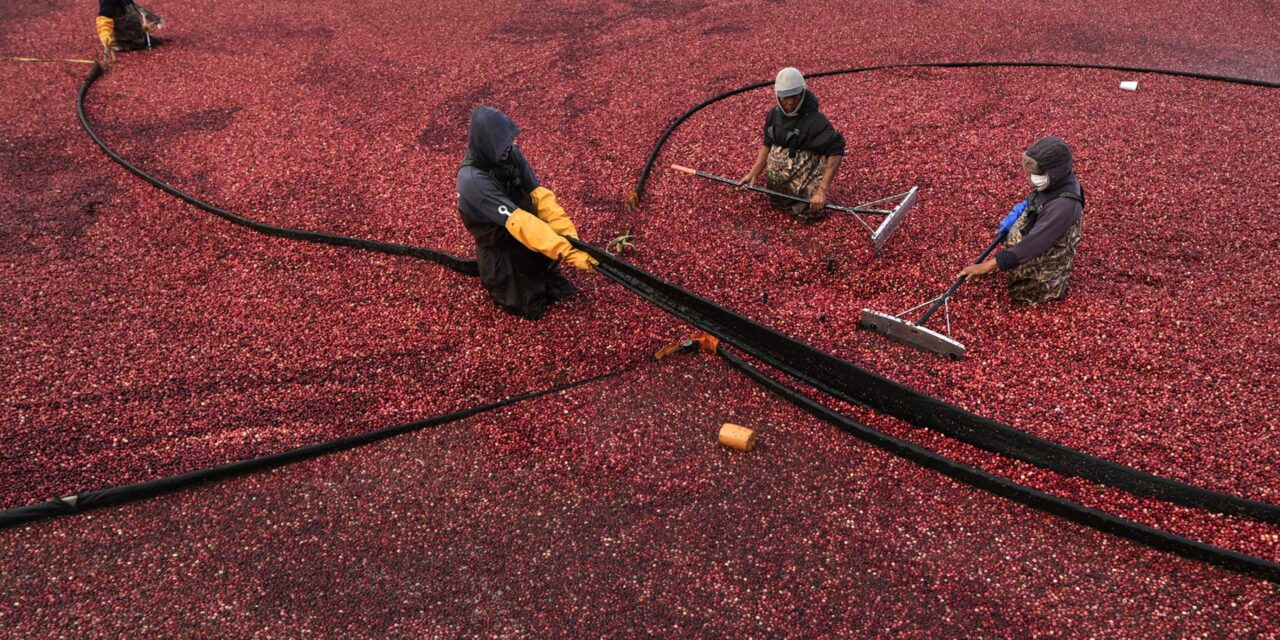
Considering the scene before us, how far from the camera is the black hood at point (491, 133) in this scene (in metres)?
4.71

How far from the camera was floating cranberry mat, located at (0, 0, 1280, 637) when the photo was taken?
3533 millimetres

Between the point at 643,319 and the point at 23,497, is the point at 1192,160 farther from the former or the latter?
the point at 23,497

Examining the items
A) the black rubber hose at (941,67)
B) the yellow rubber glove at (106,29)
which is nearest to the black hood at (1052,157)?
the black rubber hose at (941,67)

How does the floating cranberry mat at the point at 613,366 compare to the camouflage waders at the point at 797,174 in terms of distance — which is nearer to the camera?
the floating cranberry mat at the point at 613,366

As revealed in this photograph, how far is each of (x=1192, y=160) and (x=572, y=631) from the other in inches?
267

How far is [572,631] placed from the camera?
340 centimetres

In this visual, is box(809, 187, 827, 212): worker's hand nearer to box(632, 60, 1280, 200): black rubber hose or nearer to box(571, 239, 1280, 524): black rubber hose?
box(571, 239, 1280, 524): black rubber hose

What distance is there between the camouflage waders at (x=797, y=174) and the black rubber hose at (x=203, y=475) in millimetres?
2771

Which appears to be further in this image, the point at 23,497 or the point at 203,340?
the point at 203,340

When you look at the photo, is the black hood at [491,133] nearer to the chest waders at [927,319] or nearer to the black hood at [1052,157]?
the chest waders at [927,319]

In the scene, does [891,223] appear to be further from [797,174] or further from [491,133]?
[491,133]

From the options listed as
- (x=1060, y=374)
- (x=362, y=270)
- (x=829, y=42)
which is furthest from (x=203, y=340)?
(x=829, y=42)

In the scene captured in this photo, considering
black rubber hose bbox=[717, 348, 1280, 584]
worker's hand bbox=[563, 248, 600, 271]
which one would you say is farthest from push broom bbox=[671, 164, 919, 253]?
worker's hand bbox=[563, 248, 600, 271]

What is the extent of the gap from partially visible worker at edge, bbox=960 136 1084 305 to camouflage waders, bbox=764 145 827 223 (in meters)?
1.49
